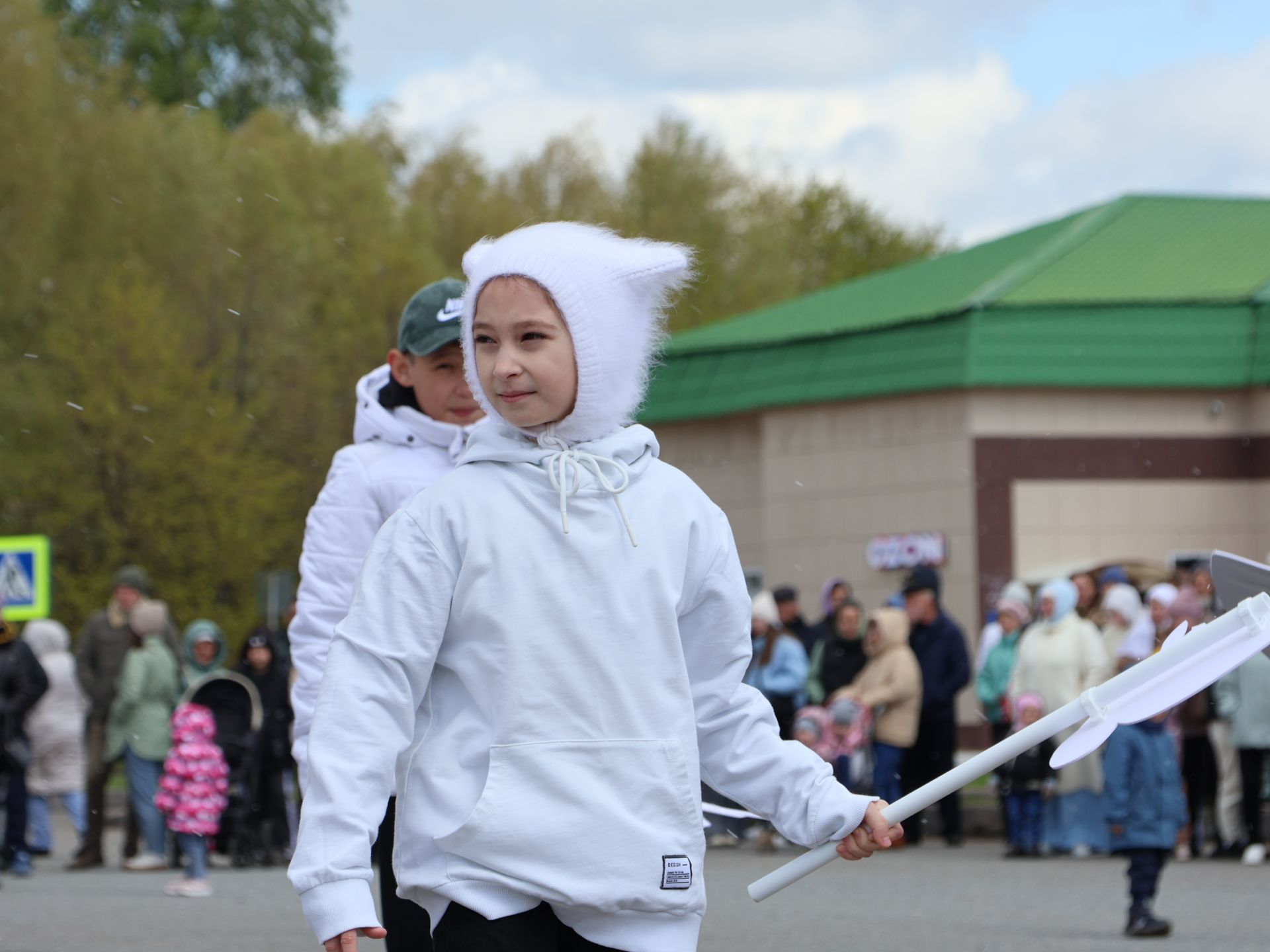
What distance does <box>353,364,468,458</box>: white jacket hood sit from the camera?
5.18m

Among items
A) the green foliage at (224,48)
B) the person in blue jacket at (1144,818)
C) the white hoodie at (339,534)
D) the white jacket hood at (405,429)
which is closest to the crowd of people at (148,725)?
the person in blue jacket at (1144,818)

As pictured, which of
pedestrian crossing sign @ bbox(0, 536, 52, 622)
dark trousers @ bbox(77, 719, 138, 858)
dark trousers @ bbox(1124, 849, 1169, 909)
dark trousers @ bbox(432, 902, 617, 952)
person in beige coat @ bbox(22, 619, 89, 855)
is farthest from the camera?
pedestrian crossing sign @ bbox(0, 536, 52, 622)

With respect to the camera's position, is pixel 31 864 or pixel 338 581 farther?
pixel 31 864

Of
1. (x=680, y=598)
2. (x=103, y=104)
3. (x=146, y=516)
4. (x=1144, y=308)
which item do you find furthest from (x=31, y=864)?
(x=103, y=104)

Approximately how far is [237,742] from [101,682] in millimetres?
1152

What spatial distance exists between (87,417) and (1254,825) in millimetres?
26056

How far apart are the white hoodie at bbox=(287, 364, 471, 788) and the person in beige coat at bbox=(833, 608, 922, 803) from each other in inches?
466

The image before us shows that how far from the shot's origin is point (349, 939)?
135 inches

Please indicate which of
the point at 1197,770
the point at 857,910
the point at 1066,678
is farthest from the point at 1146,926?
the point at 1066,678

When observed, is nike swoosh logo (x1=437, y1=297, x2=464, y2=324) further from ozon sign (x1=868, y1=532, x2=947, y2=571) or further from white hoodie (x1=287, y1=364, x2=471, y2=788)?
ozon sign (x1=868, y1=532, x2=947, y2=571)

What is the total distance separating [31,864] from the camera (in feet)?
51.6

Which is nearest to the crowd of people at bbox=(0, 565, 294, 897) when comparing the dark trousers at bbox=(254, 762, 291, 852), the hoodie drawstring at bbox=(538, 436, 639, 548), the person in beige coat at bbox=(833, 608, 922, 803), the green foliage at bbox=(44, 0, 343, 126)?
the dark trousers at bbox=(254, 762, 291, 852)

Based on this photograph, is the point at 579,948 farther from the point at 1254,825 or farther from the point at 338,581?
the point at 1254,825

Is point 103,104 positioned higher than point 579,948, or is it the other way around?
point 103,104
